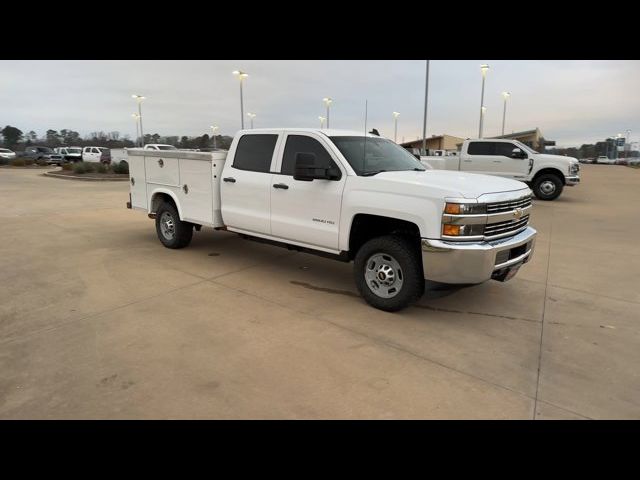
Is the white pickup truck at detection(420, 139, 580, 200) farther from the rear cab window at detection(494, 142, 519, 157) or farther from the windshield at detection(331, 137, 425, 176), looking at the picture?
the windshield at detection(331, 137, 425, 176)

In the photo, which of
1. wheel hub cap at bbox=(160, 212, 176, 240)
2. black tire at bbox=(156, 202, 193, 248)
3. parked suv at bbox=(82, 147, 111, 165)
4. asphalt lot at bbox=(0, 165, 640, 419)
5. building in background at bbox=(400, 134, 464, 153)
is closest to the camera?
asphalt lot at bbox=(0, 165, 640, 419)

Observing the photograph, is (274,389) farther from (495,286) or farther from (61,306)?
(495,286)

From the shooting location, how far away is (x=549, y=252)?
801 cm

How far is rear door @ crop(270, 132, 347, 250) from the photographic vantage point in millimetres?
5348

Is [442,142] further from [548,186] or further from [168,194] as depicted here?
[168,194]

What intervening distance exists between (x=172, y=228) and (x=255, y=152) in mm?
2396

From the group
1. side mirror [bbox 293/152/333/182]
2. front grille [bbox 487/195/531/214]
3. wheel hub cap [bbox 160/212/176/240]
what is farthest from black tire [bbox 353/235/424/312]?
wheel hub cap [bbox 160/212/176/240]

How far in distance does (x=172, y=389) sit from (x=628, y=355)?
3961 mm

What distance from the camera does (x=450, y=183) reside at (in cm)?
471

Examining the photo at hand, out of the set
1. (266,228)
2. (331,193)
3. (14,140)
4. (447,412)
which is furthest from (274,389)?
(14,140)

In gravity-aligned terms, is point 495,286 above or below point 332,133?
below

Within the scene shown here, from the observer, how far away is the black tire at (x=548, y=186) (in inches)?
625

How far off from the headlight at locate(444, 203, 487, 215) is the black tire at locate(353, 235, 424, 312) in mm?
647
